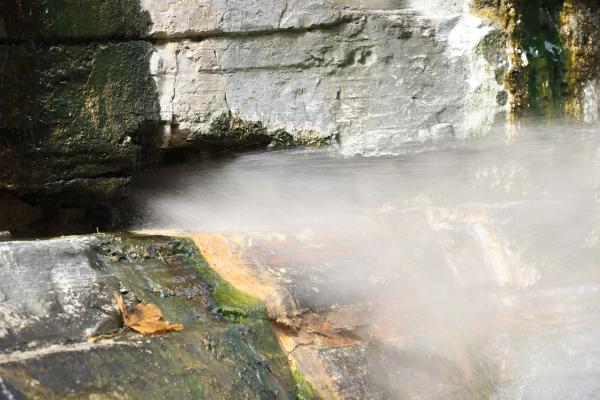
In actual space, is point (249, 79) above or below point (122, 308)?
above

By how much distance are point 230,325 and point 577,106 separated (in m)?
2.14

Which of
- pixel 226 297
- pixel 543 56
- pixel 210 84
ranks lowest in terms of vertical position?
pixel 226 297

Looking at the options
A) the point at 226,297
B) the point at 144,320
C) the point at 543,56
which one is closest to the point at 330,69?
the point at 543,56

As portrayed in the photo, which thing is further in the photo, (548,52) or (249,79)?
(548,52)

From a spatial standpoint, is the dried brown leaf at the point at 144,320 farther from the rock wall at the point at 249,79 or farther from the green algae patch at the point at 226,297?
the rock wall at the point at 249,79

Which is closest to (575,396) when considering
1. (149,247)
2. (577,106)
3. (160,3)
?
(577,106)

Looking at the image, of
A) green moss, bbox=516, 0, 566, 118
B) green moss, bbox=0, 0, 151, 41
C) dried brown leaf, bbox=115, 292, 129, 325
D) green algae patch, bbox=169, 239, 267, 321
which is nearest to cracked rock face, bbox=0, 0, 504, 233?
green moss, bbox=0, 0, 151, 41

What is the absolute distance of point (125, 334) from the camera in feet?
7.09

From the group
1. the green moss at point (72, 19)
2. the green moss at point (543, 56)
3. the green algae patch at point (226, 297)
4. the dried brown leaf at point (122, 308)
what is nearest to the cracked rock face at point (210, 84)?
the green moss at point (72, 19)

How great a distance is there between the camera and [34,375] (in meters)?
1.84

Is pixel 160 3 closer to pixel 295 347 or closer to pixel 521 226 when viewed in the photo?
pixel 295 347

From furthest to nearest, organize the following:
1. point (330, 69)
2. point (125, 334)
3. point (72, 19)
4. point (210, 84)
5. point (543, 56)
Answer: point (543, 56) < point (330, 69) < point (210, 84) < point (72, 19) < point (125, 334)

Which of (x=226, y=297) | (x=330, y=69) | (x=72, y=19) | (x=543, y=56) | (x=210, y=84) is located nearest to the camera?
(x=226, y=297)

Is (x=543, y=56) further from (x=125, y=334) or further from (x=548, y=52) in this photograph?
(x=125, y=334)
